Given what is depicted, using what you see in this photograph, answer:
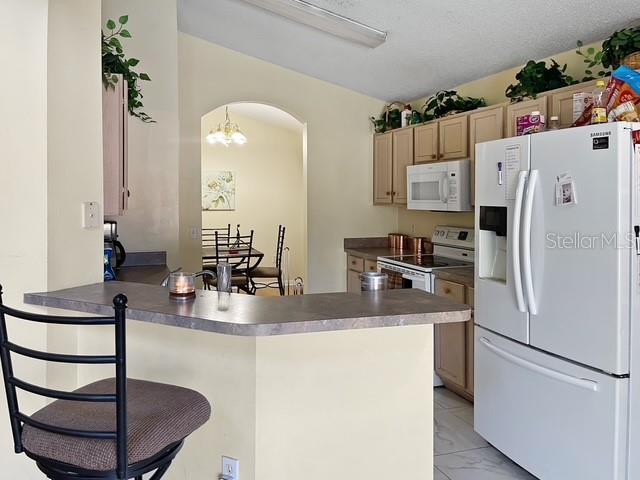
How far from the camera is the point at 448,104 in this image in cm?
418

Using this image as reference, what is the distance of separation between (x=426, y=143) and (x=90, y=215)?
3.08 metres

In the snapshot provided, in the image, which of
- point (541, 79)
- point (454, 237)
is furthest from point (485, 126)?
point (454, 237)

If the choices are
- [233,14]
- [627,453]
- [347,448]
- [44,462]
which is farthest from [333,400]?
[233,14]

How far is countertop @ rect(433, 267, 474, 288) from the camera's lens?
3389 mm

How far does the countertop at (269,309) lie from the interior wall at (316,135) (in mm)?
2903

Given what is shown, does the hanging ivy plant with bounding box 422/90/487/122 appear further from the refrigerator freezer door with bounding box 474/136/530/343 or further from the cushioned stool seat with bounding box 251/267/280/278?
the cushioned stool seat with bounding box 251/267/280/278

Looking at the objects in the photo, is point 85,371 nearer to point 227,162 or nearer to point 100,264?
point 100,264

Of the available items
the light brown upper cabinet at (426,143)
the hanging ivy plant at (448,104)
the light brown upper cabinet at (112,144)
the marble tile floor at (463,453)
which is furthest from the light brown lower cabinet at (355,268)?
the light brown upper cabinet at (112,144)

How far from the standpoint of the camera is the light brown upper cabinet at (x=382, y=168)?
16.4 ft

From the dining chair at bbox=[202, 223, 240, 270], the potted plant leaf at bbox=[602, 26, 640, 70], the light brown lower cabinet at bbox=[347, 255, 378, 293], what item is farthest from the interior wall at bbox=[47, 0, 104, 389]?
the dining chair at bbox=[202, 223, 240, 270]

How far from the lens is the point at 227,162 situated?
8172mm

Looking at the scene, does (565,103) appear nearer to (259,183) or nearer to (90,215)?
(90,215)

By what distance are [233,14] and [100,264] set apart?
2.73m

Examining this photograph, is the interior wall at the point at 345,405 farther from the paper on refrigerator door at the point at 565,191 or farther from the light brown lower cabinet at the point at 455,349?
the light brown lower cabinet at the point at 455,349
